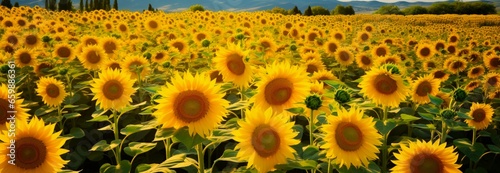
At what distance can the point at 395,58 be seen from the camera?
6.42 metres

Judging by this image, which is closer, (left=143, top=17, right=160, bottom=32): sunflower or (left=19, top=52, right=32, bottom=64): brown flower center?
(left=19, top=52, right=32, bottom=64): brown flower center

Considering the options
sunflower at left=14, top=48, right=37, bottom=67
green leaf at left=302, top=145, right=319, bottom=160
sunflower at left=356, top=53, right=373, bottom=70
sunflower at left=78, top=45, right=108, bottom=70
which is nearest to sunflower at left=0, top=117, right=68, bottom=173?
green leaf at left=302, top=145, right=319, bottom=160

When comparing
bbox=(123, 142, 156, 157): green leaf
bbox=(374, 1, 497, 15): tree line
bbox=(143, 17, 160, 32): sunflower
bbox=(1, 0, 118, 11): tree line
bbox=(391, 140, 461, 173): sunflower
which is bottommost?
bbox=(123, 142, 156, 157): green leaf

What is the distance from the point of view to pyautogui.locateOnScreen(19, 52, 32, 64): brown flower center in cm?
592

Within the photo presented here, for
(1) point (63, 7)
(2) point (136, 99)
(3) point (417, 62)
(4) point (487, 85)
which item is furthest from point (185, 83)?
(1) point (63, 7)

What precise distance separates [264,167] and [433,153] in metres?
0.96

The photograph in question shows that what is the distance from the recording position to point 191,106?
7.89ft

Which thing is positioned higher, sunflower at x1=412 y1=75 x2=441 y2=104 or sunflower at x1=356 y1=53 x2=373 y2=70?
sunflower at x1=356 y1=53 x2=373 y2=70

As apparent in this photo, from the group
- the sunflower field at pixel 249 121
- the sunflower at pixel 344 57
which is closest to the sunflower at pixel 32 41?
the sunflower field at pixel 249 121

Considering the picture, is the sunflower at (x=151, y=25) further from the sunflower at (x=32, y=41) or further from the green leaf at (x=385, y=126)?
the green leaf at (x=385, y=126)

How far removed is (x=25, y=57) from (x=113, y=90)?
323 centimetres

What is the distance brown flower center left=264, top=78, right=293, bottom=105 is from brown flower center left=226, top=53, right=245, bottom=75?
0.60m

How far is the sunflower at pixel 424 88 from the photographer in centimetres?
418

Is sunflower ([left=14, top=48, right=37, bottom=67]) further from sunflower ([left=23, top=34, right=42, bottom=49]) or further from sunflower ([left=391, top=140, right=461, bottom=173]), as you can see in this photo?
sunflower ([left=391, top=140, right=461, bottom=173])
